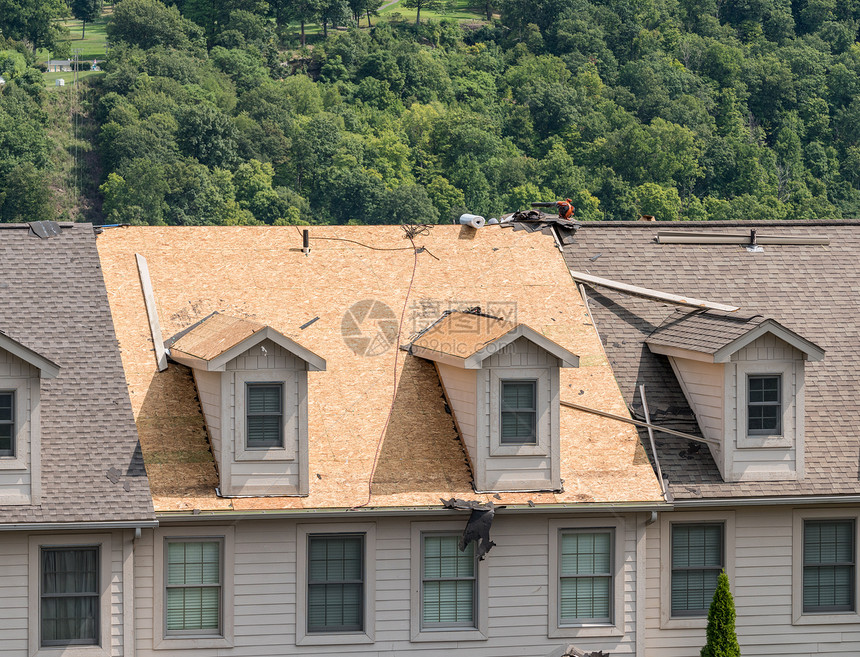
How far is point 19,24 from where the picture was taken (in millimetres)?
188125

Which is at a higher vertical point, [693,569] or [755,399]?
[755,399]

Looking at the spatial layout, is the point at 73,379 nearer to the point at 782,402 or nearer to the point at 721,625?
the point at 721,625

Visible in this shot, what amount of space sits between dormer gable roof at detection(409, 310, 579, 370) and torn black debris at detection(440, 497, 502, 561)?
190 cm

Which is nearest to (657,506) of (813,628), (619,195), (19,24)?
Result: (813,628)

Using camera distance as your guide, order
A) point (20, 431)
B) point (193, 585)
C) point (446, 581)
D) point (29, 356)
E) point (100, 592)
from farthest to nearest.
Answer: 1. point (446, 581)
2. point (193, 585)
3. point (100, 592)
4. point (20, 431)
5. point (29, 356)

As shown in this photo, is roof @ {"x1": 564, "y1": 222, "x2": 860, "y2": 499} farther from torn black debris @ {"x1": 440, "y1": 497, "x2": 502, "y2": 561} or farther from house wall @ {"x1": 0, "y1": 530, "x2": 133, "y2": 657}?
house wall @ {"x1": 0, "y1": 530, "x2": 133, "y2": 657}

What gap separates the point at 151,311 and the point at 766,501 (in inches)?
376

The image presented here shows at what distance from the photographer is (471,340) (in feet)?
66.3

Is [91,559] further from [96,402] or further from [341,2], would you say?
[341,2]

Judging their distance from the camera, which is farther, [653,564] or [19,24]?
[19,24]

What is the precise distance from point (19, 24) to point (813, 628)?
18369 centimetres

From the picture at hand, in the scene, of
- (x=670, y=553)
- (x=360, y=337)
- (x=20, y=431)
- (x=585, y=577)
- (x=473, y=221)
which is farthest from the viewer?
(x=473, y=221)

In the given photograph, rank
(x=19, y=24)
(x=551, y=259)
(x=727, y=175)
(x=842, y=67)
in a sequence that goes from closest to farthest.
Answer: (x=551, y=259) → (x=727, y=175) → (x=842, y=67) → (x=19, y=24)

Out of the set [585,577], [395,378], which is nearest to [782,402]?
[585,577]
